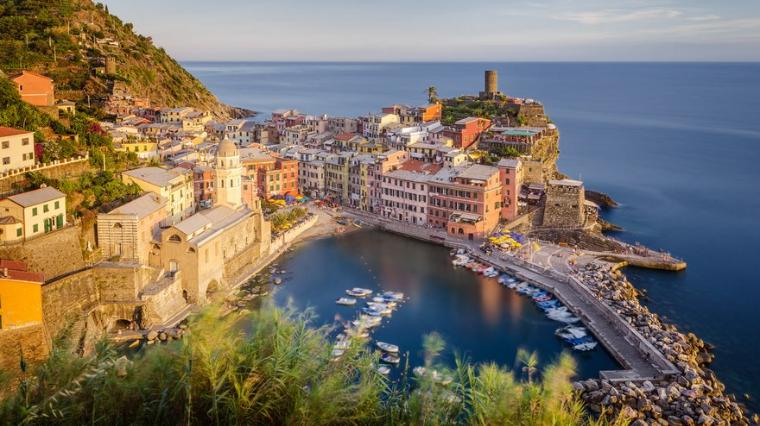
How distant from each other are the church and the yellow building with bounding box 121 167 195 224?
162 centimetres

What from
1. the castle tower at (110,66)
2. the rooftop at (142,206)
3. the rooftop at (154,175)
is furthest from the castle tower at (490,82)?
the rooftop at (142,206)

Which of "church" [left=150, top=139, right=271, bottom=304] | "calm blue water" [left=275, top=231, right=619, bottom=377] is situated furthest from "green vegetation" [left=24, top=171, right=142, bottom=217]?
"calm blue water" [left=275, top=231, right=619, bottom=377]

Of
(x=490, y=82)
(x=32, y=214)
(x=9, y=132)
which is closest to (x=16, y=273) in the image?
(x=32, y=214)

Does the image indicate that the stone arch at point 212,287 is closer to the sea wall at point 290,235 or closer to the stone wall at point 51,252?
the stone wall at point 51,252

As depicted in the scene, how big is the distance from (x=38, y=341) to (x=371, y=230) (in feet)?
67.0

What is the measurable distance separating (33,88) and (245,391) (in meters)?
29.5

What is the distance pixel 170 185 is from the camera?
91.4 feet

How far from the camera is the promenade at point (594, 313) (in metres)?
18.8

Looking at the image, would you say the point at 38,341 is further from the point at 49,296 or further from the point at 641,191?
the point at 641,191

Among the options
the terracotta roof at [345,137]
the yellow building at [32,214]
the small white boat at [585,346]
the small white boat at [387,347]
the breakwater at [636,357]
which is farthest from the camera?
the terracotta roof at [345,137]

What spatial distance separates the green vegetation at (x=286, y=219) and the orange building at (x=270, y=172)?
376cm

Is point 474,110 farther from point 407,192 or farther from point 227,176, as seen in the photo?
point 227,176

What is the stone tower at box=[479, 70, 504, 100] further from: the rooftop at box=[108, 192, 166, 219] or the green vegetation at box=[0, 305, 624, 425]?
the green vegetation at box=[0, 305, 624, 425]

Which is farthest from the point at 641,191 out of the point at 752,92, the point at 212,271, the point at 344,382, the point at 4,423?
the point at 752,92
